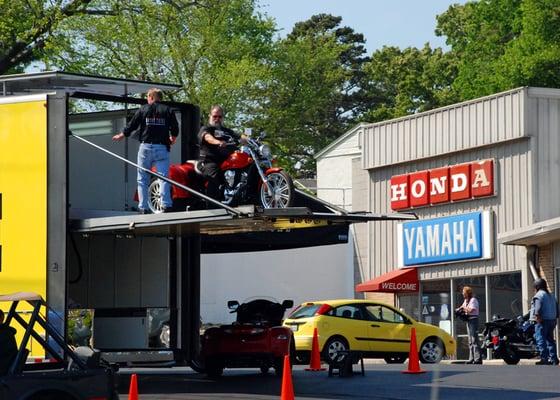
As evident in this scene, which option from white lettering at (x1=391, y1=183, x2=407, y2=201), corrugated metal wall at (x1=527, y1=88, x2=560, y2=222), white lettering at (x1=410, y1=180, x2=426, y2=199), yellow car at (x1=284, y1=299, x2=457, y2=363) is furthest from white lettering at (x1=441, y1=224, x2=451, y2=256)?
yellow car at (x1=284, y1=299, x2=457, y2=363)

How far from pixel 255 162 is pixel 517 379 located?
5.45 m

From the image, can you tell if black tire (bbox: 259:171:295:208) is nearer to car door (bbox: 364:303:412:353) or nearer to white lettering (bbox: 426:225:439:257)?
car door (bbox: 364:303:412:353)

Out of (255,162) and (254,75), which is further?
(254,75)

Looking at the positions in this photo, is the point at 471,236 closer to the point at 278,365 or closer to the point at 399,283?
the point at 399,283

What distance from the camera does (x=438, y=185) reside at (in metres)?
36.4

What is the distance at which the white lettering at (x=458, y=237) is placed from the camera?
3553 cm

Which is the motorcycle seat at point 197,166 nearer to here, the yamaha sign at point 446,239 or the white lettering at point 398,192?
the yamaha sign at point 446,239

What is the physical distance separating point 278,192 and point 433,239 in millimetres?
19329

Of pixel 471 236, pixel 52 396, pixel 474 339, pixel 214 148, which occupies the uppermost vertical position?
pixel 214 148

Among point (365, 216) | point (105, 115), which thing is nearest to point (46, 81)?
point (105, 115)

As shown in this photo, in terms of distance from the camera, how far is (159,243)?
65.1 ft

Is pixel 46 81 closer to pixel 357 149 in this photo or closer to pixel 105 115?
pixel 105 115

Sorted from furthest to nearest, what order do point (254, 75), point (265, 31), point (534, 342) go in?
point (265, 31)
point (254, 75)
point (534, 342)

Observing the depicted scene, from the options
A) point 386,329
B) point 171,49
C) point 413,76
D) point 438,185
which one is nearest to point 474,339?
point 386,329
